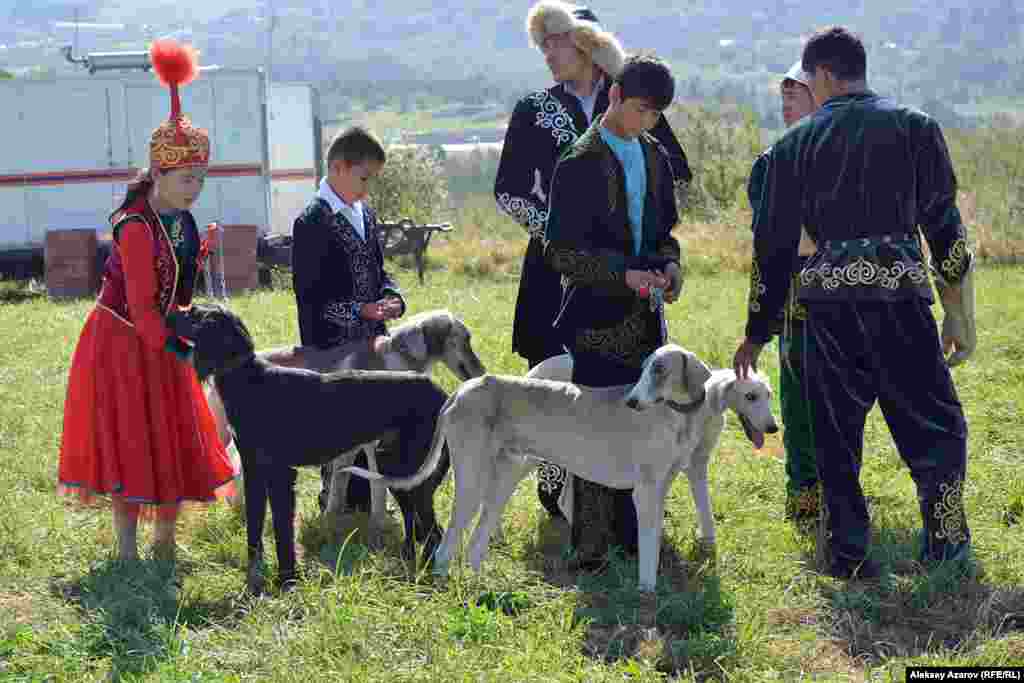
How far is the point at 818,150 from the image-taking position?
15.4ft

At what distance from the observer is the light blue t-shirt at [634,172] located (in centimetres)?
482

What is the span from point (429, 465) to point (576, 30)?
6.45ft

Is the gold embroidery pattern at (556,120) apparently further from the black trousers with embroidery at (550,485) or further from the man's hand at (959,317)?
the man's hand at (959,317)

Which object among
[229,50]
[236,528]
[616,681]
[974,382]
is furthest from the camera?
[229,50]

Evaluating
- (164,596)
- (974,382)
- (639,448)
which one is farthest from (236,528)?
(974,382)

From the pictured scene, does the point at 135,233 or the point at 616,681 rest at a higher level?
the point at 135,233

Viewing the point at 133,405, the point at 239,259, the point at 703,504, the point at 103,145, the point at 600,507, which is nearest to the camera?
the point at 600,507

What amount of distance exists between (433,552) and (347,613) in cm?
80

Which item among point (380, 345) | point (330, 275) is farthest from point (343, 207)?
point (380, 345)

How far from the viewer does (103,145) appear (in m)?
17.8

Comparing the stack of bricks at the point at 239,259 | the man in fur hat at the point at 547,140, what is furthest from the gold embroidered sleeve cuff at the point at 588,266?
the stack of bricks at the point at 239,259

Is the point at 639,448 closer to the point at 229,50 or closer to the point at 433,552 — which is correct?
the point at 433,552

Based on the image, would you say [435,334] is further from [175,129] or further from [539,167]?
[175,129]

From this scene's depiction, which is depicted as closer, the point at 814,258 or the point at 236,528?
the point at 814,258
